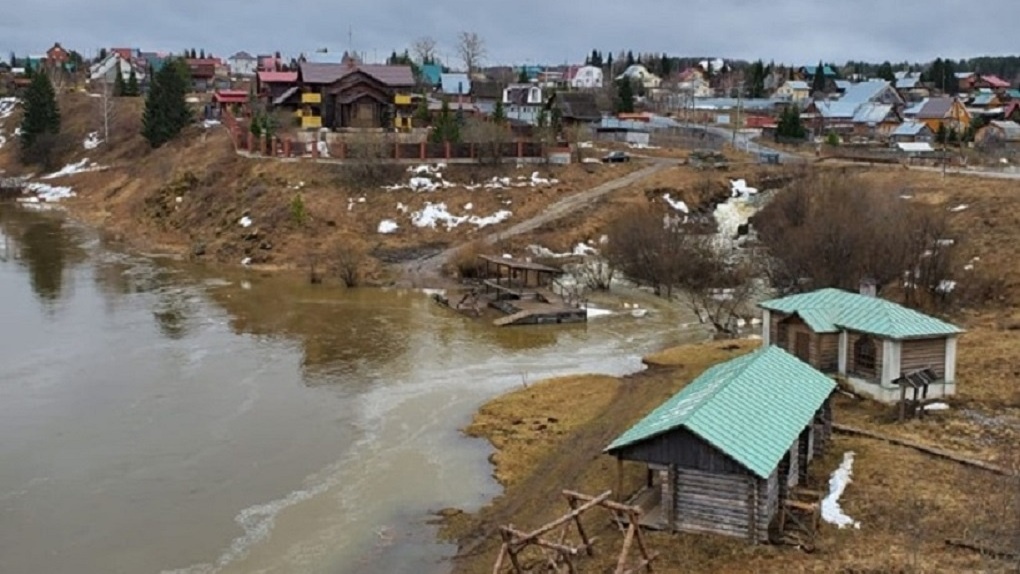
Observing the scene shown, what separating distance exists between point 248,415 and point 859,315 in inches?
623

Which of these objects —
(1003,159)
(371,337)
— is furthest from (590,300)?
(1003,159)

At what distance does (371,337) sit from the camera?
121ft

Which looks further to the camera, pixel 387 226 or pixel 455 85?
pixel 455 85

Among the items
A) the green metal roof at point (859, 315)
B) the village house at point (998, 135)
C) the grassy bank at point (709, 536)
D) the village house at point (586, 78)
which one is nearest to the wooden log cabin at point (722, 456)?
the grassy bank at point (709, 536)

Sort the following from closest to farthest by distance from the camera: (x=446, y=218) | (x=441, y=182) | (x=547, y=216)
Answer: (x=446, y=218) → (x=547, y=216) → (x=441, y=182)

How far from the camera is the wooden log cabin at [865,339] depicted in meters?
25.6

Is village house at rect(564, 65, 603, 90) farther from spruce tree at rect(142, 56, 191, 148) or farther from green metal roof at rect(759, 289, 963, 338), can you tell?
green metal roof at rect(759, 289, 963, 338)

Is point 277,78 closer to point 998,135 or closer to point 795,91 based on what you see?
point 998,135

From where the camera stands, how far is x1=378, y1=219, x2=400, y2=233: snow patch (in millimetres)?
53750

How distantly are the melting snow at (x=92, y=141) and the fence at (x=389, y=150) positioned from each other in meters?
28.3

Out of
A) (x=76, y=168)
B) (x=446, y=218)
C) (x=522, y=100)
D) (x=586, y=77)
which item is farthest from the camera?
(x=586, y=77)

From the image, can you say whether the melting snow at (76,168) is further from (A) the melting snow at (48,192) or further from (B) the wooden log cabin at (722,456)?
(B) the wooden log cabin at (722,456)

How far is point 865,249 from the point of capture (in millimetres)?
36656

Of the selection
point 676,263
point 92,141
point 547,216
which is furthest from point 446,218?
point 92,141
